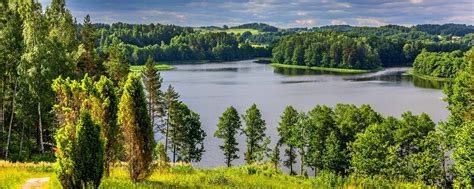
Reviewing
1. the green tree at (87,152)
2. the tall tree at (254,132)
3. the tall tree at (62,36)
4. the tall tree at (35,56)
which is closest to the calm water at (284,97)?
the tall tree at (254,132)

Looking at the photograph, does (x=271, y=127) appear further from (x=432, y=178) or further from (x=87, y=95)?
(x=87, y=95)

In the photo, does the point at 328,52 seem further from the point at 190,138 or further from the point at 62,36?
the point at 62,36

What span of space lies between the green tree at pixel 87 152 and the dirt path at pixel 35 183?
13.5 ft

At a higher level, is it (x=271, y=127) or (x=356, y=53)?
(x=356, y=53)

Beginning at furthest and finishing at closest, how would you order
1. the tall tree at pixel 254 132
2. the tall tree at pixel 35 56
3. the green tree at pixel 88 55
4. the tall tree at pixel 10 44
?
the tall tree at pixel 254 132 → the green tree at pixel 88 55 → the tall tree at pixel 10 44 → the tall tree at pixel 35 56

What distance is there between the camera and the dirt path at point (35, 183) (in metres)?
18.8

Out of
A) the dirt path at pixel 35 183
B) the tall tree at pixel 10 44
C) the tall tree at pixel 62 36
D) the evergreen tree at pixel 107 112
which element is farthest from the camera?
the tall tree at pixel 62 36

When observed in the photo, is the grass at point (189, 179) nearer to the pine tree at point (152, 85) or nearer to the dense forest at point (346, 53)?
the pine tree at point (152, 85)

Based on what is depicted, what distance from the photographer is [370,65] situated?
165 metres

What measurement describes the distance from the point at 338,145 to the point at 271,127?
54.7 feet

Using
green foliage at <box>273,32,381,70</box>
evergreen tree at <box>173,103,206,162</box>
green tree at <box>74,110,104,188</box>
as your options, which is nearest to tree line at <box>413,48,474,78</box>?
green foliage at <box>273,32,381,70</box>

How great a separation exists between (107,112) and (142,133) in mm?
2162

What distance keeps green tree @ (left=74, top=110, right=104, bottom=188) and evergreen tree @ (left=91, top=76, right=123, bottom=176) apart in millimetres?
3138

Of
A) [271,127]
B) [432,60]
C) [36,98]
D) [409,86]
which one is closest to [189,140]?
[271,127]
